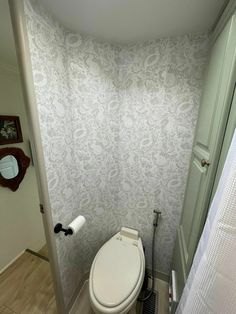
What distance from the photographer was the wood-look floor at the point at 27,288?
129cm

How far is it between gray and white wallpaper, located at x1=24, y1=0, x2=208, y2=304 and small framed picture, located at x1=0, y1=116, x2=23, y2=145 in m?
0.82

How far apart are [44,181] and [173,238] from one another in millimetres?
1227

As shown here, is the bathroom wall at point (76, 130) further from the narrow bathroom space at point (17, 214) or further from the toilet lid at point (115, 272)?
the narrow bathroom space at point (17, 214)

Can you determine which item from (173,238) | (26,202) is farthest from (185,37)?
(26,202)

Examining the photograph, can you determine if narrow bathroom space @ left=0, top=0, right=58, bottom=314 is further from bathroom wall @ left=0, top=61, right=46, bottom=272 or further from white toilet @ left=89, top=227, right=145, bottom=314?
white toilet @ left=89, top=227, right=145, bottom=314

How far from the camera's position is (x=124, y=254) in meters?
1.26

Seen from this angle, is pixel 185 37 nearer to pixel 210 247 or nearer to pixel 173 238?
pixel 210 247

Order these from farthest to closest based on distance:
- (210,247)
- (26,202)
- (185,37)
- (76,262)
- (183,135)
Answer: (26,202), (76,262), (183,135), (185,37), (210,247)

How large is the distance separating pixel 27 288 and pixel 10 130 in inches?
59.5

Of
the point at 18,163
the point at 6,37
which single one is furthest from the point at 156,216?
the point at 6,37

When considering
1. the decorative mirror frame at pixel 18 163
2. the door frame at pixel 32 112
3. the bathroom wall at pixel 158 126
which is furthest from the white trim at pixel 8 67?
the bathroom wall at pixel 158 126

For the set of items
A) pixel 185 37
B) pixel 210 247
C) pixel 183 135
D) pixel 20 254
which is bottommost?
pixel 20 254

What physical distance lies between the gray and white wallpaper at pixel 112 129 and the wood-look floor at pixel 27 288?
0.29m

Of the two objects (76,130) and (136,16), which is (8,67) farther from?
(136,16)
